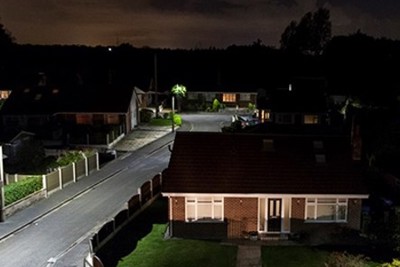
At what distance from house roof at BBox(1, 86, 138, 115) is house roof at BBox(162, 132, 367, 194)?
27823 millimetres

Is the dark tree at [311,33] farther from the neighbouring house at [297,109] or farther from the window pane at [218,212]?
the window pane at [218,212]

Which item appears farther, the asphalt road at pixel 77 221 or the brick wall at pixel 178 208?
the brick wall at pixel 178 208

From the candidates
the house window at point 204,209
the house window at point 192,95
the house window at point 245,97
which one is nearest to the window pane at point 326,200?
the house window at point 204,209

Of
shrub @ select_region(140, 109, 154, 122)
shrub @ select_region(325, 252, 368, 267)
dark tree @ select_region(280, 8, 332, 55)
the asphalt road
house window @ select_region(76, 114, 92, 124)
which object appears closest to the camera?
shrub @ select_region(325, 252, 368, 267)

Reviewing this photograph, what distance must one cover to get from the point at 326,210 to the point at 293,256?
143 inches

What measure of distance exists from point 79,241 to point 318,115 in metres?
38.7

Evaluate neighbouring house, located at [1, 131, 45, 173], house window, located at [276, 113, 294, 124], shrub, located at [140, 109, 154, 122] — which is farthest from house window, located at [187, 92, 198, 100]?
neighbouring house, located at [1, 131, 45, 173]

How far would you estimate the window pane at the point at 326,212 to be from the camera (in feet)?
78.8

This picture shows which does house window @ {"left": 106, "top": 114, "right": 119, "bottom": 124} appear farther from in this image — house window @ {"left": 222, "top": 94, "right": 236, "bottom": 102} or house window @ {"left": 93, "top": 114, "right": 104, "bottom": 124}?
house window @ {"left": 222, "top": 94, "right": 236, "bottom": 102}

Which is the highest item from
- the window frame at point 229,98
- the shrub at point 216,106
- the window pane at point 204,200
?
the window frame at point 229,98

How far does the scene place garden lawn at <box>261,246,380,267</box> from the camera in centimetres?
2077

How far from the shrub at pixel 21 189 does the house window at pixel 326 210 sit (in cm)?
1553

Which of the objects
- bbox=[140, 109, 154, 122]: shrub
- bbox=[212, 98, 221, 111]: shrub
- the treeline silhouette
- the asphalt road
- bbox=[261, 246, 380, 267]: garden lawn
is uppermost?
the treeline silhouette

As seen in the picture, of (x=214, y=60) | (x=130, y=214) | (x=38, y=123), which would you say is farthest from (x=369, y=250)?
(x=214, y=60)
